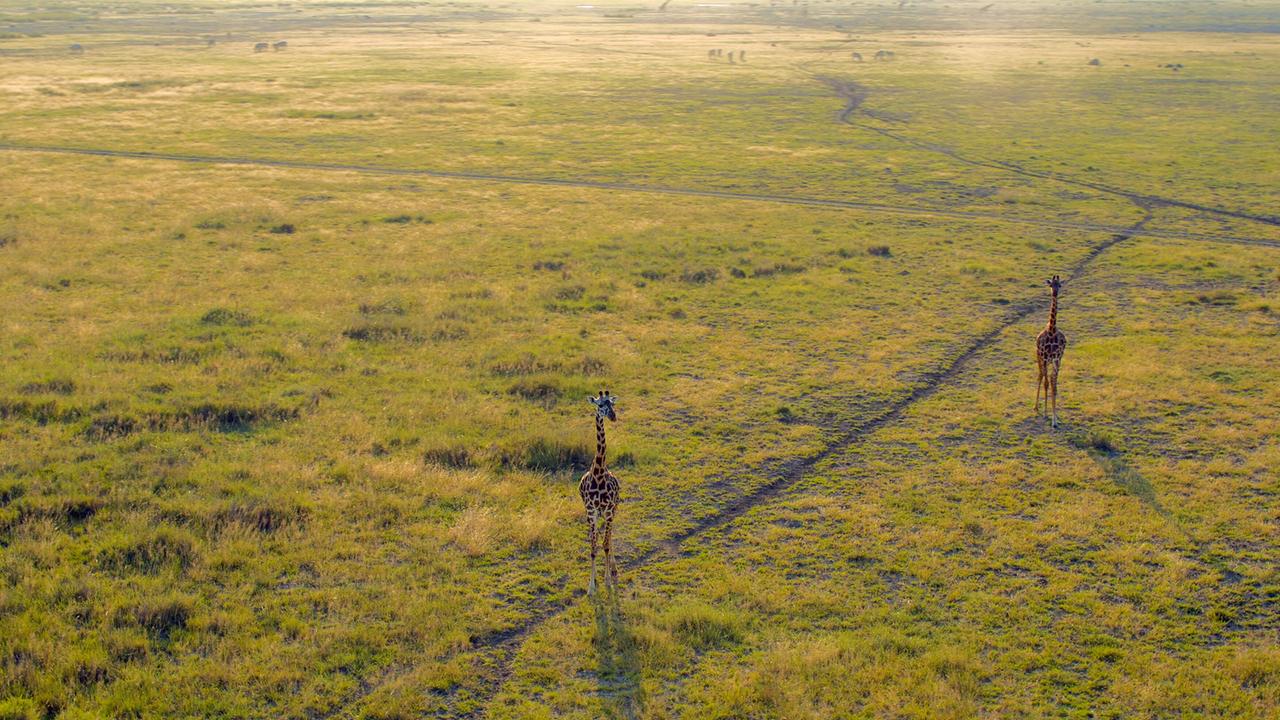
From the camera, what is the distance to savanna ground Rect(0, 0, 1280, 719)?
13.7 meters

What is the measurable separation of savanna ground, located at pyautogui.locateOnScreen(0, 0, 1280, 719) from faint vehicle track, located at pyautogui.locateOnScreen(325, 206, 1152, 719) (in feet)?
0.29

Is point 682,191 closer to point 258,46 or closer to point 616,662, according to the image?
point 616,662

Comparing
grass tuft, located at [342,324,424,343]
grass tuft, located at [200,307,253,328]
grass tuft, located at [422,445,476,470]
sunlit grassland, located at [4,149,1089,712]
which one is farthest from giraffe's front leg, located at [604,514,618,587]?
grass tuft, located at [200,307,253,328]

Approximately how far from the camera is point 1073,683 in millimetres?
13305

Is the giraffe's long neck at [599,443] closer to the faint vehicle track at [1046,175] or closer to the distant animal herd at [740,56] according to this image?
the faint vehicle track at [1046,175]

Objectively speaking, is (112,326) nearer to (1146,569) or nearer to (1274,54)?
(1146,569)

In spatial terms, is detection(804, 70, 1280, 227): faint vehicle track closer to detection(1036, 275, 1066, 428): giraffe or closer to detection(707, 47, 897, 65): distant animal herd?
detection(1036, 275, 1066, 428): giraffe

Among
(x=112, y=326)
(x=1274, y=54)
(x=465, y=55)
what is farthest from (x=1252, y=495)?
(x=1274, y=54)

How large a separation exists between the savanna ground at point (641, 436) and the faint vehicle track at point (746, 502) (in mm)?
89

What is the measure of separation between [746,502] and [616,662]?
5344mm

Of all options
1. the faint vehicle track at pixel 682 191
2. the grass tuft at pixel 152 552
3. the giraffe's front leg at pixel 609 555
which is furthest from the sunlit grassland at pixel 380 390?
the faint vehicle track at pixel 682 191

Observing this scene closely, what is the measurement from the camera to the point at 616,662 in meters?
13.8

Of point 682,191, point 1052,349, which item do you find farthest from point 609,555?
point 682,191

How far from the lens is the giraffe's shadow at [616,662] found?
12961mm
